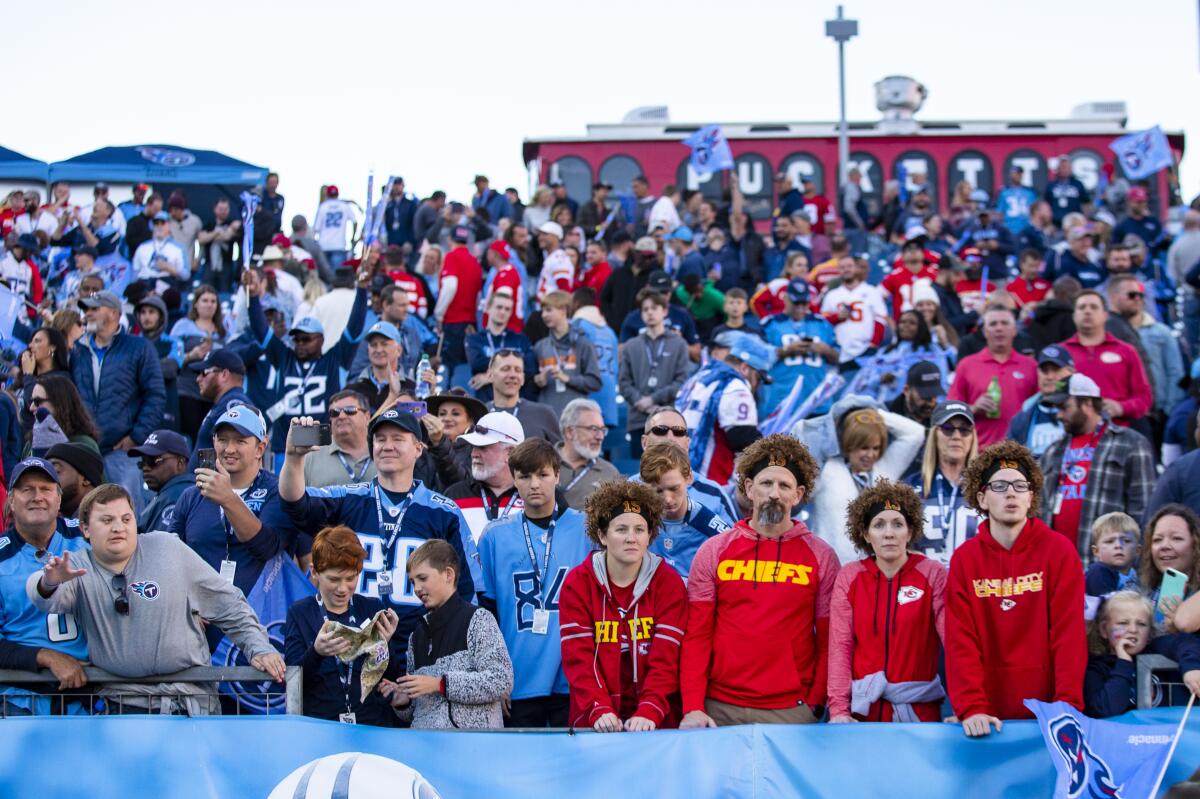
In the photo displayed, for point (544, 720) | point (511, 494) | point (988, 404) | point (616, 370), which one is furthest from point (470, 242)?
point (544, 720)

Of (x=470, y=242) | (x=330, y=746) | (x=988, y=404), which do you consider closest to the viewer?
(x=330, y=746)

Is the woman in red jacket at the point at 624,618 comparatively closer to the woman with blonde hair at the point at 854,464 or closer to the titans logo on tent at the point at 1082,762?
the titans logo on tent at the point at 1082,762

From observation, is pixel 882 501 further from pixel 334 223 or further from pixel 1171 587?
pixel 334 223

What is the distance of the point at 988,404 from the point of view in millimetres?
10000

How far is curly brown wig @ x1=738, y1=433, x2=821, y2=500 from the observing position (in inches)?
250

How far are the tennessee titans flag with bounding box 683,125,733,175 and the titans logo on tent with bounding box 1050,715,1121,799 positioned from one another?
1513 centimetres

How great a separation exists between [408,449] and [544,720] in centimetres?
142

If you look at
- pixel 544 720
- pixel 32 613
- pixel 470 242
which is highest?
pixel 470 242

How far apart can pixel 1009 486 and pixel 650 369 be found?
232 inches

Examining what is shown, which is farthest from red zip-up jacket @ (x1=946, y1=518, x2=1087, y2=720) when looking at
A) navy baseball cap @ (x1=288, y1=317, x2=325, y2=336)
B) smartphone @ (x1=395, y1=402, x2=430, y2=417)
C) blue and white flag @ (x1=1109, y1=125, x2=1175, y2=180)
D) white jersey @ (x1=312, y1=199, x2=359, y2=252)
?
blue and white flag @ (x1=1109, y1=125, x2=1175, y2=180)

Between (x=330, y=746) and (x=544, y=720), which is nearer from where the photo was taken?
(x=330, y=746)

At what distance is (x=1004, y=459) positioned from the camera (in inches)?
241

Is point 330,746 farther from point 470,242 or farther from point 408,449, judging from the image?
point 470,242

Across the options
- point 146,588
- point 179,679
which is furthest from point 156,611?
point 179,679
